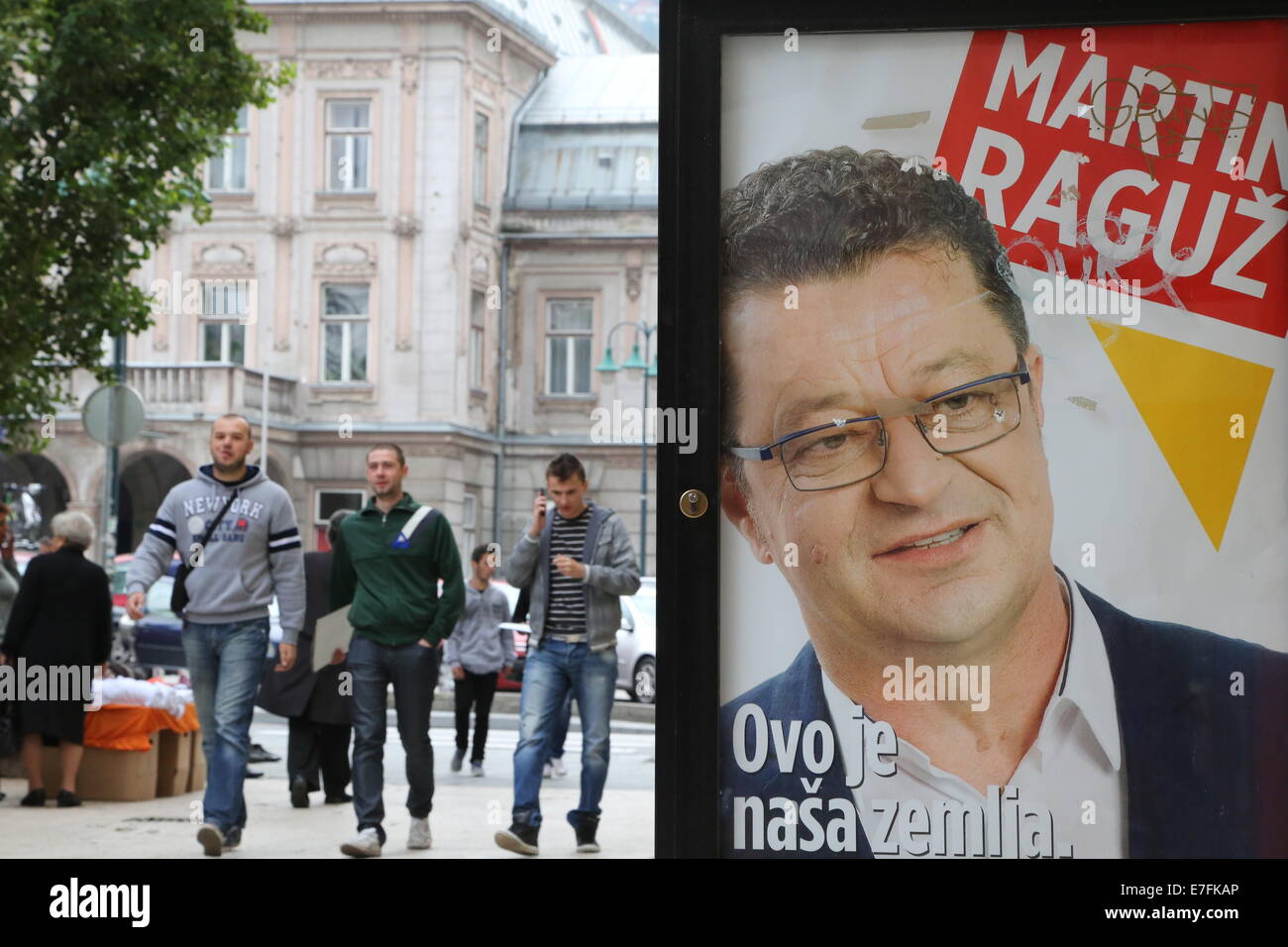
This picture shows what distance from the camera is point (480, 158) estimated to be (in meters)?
40.5

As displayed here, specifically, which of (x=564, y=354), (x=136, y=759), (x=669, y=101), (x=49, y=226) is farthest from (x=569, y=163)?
(x=669, y=101)

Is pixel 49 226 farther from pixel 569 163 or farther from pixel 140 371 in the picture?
pixel 569 163

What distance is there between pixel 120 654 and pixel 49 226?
7.07 meters

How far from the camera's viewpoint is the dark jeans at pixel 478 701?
43.3 ft

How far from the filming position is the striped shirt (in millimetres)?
8883

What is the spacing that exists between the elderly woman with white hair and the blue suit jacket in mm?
7027

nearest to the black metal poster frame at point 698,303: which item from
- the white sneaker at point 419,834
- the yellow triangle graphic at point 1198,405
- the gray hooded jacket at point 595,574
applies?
the yellow triangle graphic at point 1198,405

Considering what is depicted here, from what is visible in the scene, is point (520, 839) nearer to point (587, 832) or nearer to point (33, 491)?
point (587, 832)

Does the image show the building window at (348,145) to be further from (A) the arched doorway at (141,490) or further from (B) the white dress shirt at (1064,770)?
(B) the white dress shirt at (1064,770)

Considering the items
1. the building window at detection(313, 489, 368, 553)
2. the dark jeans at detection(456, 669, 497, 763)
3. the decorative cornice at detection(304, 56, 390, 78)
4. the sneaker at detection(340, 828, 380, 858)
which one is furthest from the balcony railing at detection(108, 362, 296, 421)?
the sneaker at detection(340, 828, 380, 858)

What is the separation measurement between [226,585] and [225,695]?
0.51 m

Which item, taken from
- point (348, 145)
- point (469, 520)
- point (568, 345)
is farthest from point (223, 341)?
point (568, 345)

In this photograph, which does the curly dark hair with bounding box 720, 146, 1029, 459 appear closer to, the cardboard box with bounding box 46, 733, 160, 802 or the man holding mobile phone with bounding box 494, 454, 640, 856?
the man holding mobile phone with bounding box 494, 454, 640, 856

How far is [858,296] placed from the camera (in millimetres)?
4133
